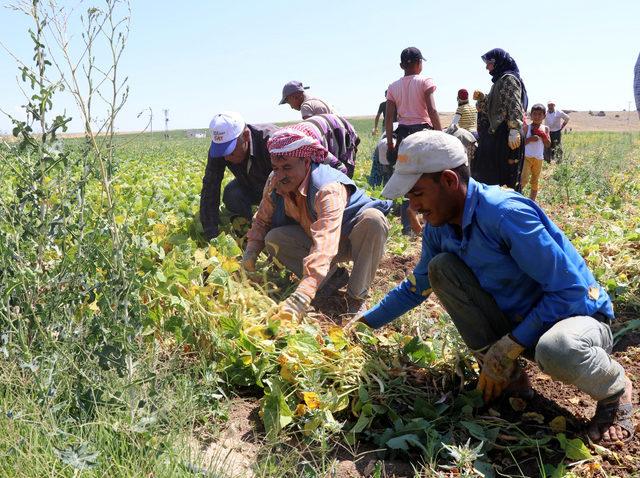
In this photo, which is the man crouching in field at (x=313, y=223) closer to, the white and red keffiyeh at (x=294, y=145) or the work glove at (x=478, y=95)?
the white and red keffiyeh at (x=294, y=145)

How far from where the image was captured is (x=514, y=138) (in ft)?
15.7

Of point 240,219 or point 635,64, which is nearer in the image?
point 635,64

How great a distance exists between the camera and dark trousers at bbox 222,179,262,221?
4.33m

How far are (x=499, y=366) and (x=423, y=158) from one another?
712 millimetres

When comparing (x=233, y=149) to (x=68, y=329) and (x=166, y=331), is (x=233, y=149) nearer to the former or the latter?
(x=166, y=331)

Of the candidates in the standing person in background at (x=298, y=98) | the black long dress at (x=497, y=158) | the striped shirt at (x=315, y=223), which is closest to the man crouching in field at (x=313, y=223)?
the striped shirt at (x=315, y=223)

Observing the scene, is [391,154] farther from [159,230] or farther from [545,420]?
[545,420]

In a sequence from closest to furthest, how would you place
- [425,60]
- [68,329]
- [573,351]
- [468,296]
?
[573,351] → [68,329] → [468,296] → [425,60]

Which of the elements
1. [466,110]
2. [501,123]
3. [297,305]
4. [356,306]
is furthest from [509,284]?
[466,110]

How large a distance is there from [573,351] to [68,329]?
1518mm

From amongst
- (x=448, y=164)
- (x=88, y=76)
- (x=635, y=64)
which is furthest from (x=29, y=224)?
(x=635, y=64)

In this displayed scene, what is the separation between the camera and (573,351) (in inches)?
74.6

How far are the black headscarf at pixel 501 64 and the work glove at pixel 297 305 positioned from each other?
9.40 feet

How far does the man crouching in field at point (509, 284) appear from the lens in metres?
1.94
